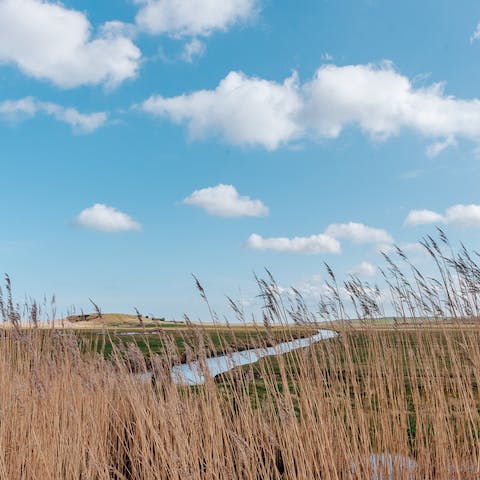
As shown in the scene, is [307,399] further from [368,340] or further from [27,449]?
[27,449]

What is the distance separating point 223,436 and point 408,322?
1.54m

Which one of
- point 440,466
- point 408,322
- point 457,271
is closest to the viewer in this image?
point 440,466

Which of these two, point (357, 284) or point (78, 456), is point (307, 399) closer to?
point (357, 284)

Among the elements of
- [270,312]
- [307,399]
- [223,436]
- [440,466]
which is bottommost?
[440,466]

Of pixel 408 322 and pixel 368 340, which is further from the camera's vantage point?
pixel 408 322

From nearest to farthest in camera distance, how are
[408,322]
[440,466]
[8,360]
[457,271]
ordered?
[440,466]
[457,271]
[408,322]
[8,360]

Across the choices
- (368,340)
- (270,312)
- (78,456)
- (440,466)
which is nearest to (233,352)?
(270,312)

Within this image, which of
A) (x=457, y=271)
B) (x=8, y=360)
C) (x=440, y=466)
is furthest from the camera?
(x=8, y=360)

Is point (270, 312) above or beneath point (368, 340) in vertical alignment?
above

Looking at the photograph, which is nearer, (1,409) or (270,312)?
(270,312)

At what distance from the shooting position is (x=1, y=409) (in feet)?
12.7

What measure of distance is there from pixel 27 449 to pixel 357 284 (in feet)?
8.38

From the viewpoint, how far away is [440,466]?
3184 mm

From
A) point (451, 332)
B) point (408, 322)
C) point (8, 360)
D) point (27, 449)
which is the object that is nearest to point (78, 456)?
point (27, 449)
